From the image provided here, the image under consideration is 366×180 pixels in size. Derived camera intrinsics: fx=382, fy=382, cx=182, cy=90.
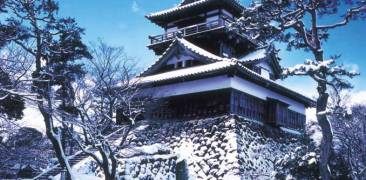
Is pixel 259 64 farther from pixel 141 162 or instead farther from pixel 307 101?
pixel 141 162

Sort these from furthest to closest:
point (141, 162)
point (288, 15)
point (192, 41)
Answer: point (192, 41) → point (141, 162) → point (288, 15)

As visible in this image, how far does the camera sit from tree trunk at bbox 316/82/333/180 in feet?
47.6

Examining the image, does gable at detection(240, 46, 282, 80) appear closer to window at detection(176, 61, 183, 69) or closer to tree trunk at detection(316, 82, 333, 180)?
window at detection(176, 61, 183, 69)

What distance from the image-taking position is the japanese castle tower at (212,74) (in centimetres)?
2102

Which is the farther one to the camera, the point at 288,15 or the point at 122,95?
the point at 122,95

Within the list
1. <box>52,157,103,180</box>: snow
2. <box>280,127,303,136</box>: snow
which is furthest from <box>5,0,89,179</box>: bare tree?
<box>280,127,303,136</box>: snow

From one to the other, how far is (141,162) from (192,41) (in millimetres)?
10229

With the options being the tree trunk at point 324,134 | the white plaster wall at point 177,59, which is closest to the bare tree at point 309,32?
the tree trunk at point 324,134

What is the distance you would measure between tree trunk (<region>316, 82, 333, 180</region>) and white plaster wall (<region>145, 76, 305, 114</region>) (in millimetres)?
6232

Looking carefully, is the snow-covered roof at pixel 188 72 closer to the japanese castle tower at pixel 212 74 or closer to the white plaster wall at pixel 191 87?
the japanese castle tower at pixel 212 74

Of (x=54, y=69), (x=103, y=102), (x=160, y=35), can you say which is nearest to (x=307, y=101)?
(x=160, y=35)

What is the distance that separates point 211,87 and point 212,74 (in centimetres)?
82

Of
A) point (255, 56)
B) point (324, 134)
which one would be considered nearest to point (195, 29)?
point (255, 56)

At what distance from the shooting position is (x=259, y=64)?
26156 millimetres
